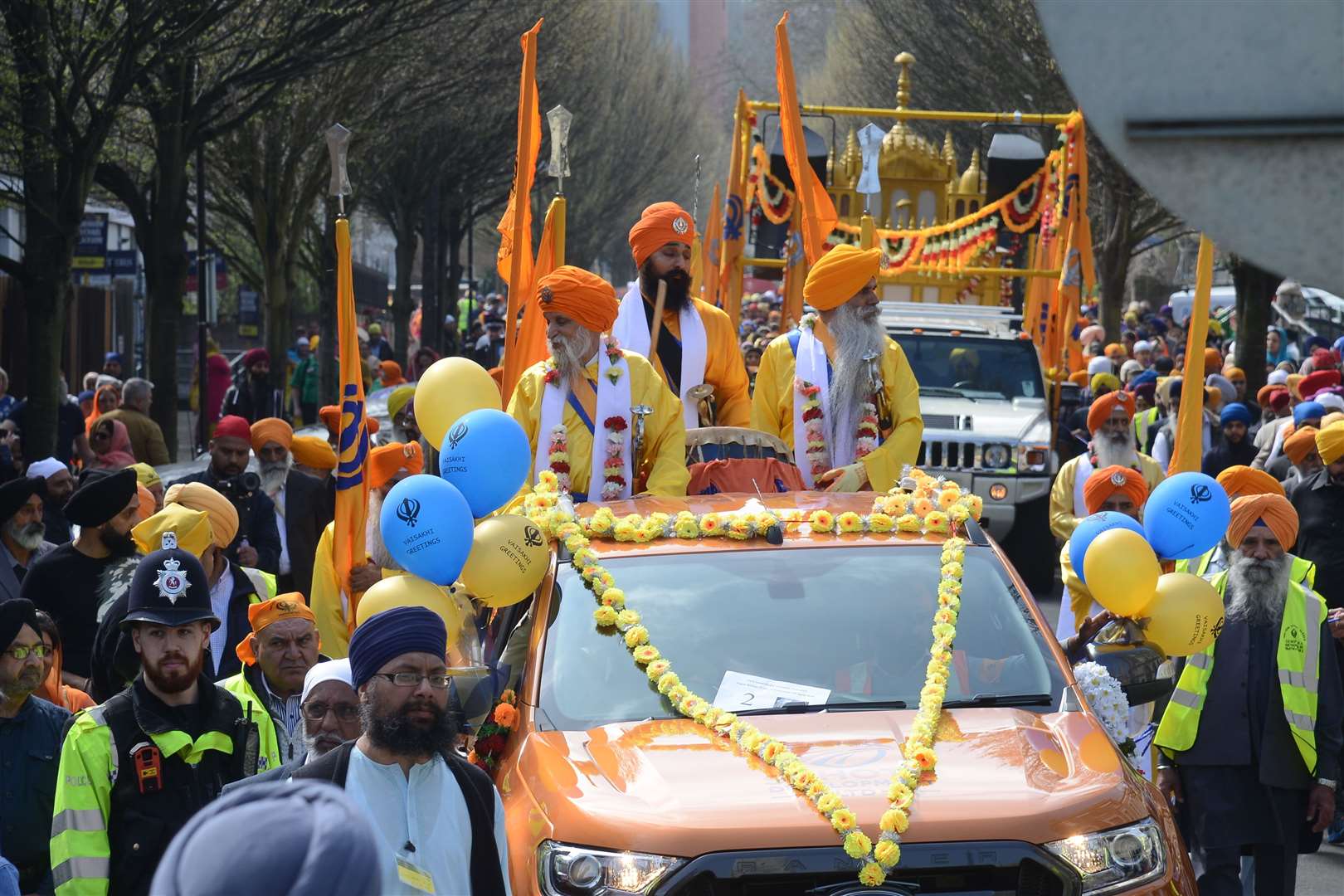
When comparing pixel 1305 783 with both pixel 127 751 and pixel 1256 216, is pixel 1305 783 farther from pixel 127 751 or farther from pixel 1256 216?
pixel 1256 216

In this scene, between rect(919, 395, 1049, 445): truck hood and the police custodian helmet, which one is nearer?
the police custodian helmet

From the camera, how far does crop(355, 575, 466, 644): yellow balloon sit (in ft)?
18.2

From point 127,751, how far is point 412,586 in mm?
1202

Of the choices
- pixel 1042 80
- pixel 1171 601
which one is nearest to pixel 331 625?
pixel 1171 601

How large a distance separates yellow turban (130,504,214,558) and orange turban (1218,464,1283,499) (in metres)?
4.03

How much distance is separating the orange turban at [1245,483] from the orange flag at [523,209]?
360 cm

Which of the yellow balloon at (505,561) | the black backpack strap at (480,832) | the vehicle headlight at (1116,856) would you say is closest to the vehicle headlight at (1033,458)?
the yellow balloon at (505,561)

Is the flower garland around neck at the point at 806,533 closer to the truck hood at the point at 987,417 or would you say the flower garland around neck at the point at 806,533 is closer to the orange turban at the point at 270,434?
the orange turban at the point at 270,434

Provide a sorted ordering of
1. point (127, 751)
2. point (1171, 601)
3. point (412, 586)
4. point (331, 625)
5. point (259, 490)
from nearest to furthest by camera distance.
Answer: point (127, 751), point (412, 586), point (1171, 601), point (331, 625), point (259, 490)

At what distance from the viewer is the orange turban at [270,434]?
1064cm

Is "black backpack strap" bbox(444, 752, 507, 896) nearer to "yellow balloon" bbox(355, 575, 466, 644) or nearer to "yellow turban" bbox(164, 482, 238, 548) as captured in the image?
"yellow balloon" bbox(355, 575, 466, 644)

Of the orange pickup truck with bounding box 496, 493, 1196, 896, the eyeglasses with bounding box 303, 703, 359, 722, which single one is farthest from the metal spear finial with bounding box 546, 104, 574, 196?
the eyeglasses with bounding box 303, 703, 359, 722

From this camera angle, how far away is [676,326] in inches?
332

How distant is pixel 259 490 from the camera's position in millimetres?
9812
